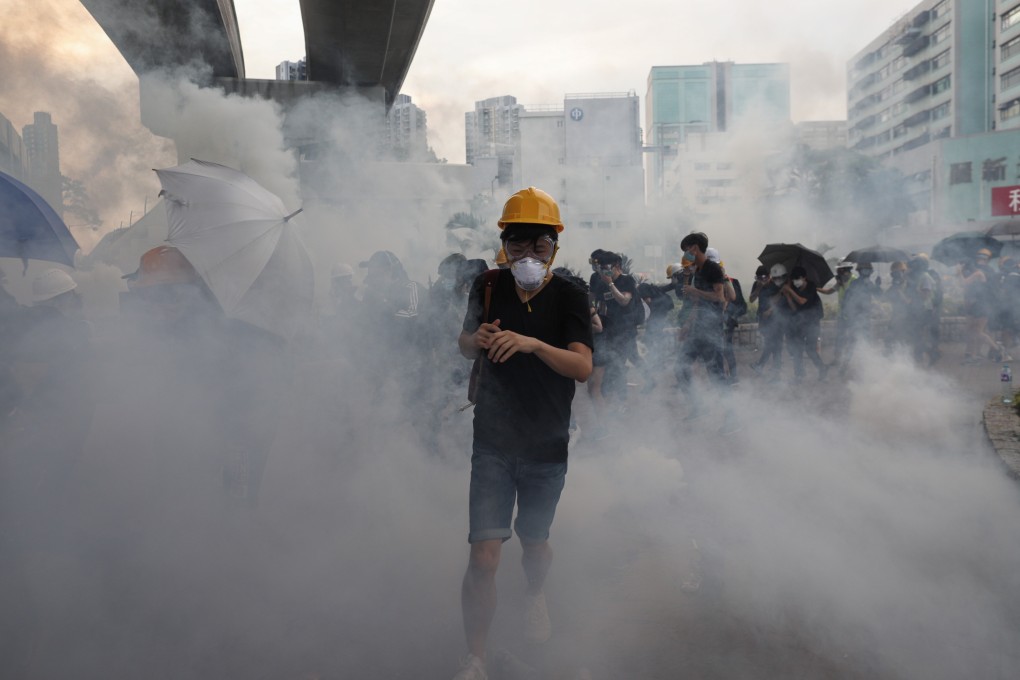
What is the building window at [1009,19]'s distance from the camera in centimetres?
4059

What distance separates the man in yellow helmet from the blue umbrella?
2.14 meters

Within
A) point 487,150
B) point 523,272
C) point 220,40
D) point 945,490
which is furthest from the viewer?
point 487,150

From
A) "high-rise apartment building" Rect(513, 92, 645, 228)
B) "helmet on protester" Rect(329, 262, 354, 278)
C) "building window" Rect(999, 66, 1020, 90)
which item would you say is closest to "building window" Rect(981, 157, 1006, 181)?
"building window" Rect(999, 66, 1020, 90)

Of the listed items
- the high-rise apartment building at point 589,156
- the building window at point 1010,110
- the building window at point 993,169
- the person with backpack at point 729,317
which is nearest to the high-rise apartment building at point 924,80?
the building window at point 1010,110

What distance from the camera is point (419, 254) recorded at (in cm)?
1578

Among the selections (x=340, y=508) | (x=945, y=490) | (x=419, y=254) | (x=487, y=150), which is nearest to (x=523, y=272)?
(x=340, y=508)

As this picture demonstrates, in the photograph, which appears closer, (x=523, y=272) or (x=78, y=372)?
(x=523, y=272)

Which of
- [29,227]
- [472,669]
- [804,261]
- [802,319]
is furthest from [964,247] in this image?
[29,227]

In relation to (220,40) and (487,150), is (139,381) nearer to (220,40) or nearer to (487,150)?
(220,40)

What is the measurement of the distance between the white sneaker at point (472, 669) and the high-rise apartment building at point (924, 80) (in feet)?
141

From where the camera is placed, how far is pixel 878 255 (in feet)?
40.9

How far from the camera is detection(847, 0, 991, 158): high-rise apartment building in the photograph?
154 feet

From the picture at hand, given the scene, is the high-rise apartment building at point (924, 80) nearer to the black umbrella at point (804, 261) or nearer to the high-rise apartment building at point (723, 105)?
the high-rise apartment building at point (723, 105)

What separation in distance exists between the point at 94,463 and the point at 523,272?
3.10 metres
